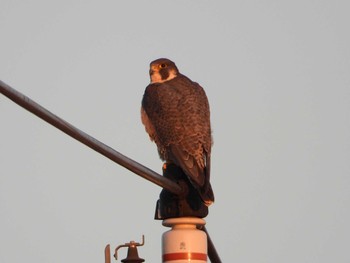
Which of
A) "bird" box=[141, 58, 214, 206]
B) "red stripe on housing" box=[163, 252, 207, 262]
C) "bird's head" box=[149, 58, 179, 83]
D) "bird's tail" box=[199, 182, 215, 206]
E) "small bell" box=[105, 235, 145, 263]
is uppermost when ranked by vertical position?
"bird's head" box=[149, 58, 179, 83]

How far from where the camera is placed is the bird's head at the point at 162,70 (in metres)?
8.61

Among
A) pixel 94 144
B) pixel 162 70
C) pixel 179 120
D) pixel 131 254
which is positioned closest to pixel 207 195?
pixel 131 254

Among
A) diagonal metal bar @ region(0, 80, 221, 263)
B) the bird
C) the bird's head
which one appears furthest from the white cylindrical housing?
the bird's head

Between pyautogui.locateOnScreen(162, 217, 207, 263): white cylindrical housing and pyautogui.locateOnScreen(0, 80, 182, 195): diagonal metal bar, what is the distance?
0.98 feet

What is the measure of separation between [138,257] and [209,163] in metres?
1.71

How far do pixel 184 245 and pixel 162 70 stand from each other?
4.38 m

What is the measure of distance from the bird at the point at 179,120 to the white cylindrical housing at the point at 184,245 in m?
1.64

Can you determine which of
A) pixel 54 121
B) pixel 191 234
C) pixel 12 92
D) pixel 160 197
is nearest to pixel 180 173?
pixel 160 197

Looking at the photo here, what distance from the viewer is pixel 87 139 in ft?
14.0

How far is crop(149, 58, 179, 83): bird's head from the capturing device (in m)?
8.61

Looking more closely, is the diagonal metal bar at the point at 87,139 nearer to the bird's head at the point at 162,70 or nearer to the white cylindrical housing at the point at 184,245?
the white cylindrical housing at the point at 184,245

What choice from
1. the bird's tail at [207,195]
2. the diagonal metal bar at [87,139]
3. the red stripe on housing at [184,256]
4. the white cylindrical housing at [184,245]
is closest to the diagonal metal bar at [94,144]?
the diagonal metal bar at [87,139]

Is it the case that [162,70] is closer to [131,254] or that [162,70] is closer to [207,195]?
[207,195]

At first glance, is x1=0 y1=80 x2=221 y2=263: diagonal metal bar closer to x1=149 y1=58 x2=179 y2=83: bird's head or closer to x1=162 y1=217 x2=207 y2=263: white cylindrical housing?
x1=162 y1=217 x2=207 y2=263: white cylindrical housing
